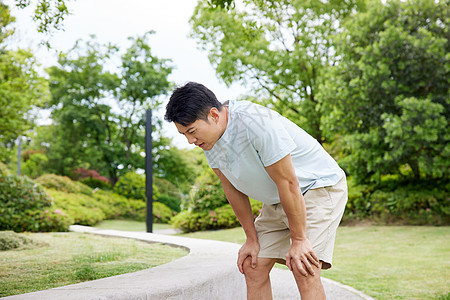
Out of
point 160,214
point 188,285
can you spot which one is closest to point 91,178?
point 160,214

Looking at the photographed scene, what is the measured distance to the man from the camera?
1.77m

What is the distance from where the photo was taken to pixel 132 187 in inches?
Answer: 711

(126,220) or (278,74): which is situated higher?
(278,74)

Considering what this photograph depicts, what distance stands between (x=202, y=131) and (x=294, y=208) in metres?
0.49

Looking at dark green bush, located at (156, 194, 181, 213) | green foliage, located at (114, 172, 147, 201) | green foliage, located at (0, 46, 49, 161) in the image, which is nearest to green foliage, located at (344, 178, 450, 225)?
green foliage, located at (114, 172, 147, 201)

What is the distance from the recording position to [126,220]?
1520 centimetres

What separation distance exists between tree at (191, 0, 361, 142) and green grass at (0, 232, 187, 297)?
11.5 m


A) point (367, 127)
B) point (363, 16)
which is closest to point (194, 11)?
point (363, 16)

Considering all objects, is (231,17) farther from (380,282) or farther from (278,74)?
(380,282)

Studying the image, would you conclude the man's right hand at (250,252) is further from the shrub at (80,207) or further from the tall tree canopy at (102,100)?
the tall tree canopy at (102,100)

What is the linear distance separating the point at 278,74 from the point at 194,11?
4214 millimetres

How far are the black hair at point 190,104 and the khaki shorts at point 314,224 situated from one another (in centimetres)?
Answer: 58

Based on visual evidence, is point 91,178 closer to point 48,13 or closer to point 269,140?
point 48,13

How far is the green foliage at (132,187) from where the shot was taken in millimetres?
17938
